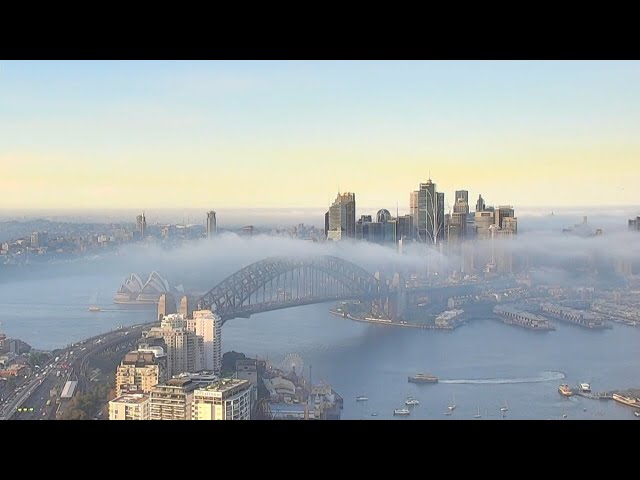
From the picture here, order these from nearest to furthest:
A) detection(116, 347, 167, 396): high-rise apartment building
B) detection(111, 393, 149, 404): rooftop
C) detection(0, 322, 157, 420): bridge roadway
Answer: detection(111, 393, 149, 404): rooftop → detection(0, 322, 157, 420): bridge roadway → detection(116, 347, 167, 396): high-rise apartment building

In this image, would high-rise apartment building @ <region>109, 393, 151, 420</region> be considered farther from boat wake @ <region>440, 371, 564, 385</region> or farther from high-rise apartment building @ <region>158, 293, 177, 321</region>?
boat wake @ <region>440, 371, 564, 385</region>

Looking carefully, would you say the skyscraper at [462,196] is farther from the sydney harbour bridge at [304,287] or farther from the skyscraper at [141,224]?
the skyscraper at [141,224]

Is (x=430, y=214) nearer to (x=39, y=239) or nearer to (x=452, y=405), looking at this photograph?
(x=452, y=405)

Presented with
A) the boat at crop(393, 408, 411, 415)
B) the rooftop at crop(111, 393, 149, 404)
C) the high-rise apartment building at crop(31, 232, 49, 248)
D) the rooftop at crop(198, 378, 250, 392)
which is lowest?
the boat at crop(393, 408, 411, 415)

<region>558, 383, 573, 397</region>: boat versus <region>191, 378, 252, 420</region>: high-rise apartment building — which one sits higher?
<region>191, 378, 252, 420</region>: high-rise apartment building

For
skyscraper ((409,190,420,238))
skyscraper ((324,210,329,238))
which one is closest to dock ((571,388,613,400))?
skyscraper ((409,190,420,238))
